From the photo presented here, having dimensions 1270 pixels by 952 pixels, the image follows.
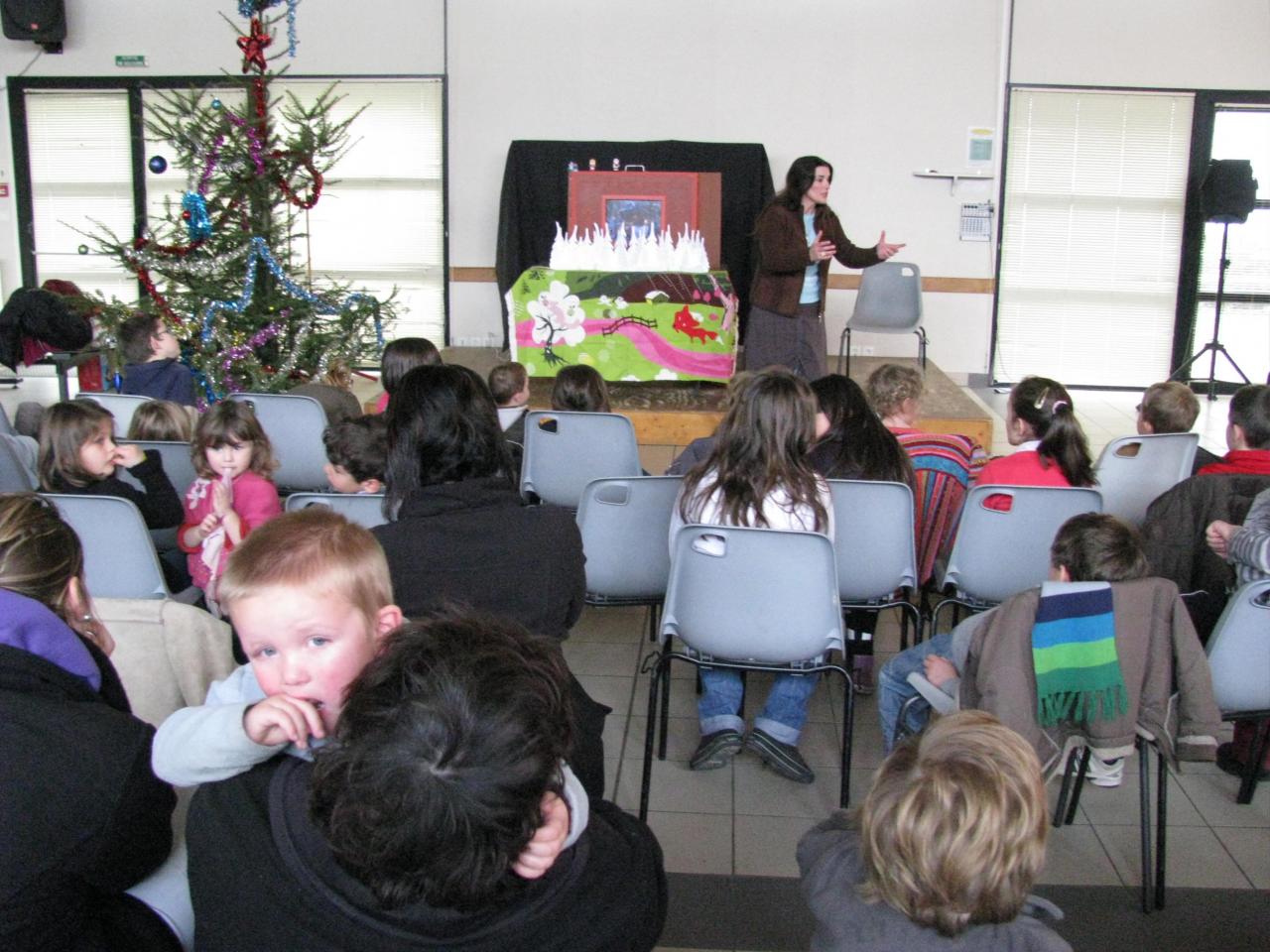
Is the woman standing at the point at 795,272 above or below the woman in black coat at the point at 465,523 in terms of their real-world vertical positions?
above

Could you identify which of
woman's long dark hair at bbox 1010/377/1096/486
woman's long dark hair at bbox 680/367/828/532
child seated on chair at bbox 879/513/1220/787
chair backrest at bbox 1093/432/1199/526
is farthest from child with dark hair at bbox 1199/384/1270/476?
woman's long dark hair at bbox 680/367/828/532

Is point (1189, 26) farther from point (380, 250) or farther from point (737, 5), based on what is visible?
point (380, 250)

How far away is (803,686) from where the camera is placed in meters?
2.95

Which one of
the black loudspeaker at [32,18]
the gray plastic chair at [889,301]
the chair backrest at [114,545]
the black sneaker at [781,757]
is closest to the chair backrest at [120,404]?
the chair backrest at [114,545]

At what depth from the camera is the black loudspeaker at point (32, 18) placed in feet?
28.1

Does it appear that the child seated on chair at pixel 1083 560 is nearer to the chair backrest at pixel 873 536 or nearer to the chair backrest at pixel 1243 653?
the chair backrest at pixel 1243 653

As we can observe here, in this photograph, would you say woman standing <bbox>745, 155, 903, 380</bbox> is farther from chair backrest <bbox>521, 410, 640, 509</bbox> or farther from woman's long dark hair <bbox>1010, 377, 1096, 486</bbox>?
woman's long dark hair <bbox>1010, 377, 1096, 486</bbox>

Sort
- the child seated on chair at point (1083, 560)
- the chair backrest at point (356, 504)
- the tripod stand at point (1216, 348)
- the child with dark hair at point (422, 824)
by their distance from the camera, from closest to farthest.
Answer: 1. the child with dark hair at point (422, 824)
2. the child seated on chair at point (1083, 560)
3. the chair backrest at point (356, 504)
4. the tripod stand at point (1216, 348)

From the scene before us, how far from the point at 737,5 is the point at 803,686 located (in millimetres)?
6885

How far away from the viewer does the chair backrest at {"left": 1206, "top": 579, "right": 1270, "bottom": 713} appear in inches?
93.0

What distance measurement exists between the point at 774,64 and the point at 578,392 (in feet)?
17.4

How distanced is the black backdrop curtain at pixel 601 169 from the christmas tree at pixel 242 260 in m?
2.50

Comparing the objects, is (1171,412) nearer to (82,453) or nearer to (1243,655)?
(1243,655)

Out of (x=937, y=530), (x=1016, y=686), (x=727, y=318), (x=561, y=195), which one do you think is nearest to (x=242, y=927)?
(x=1016, y=686)
